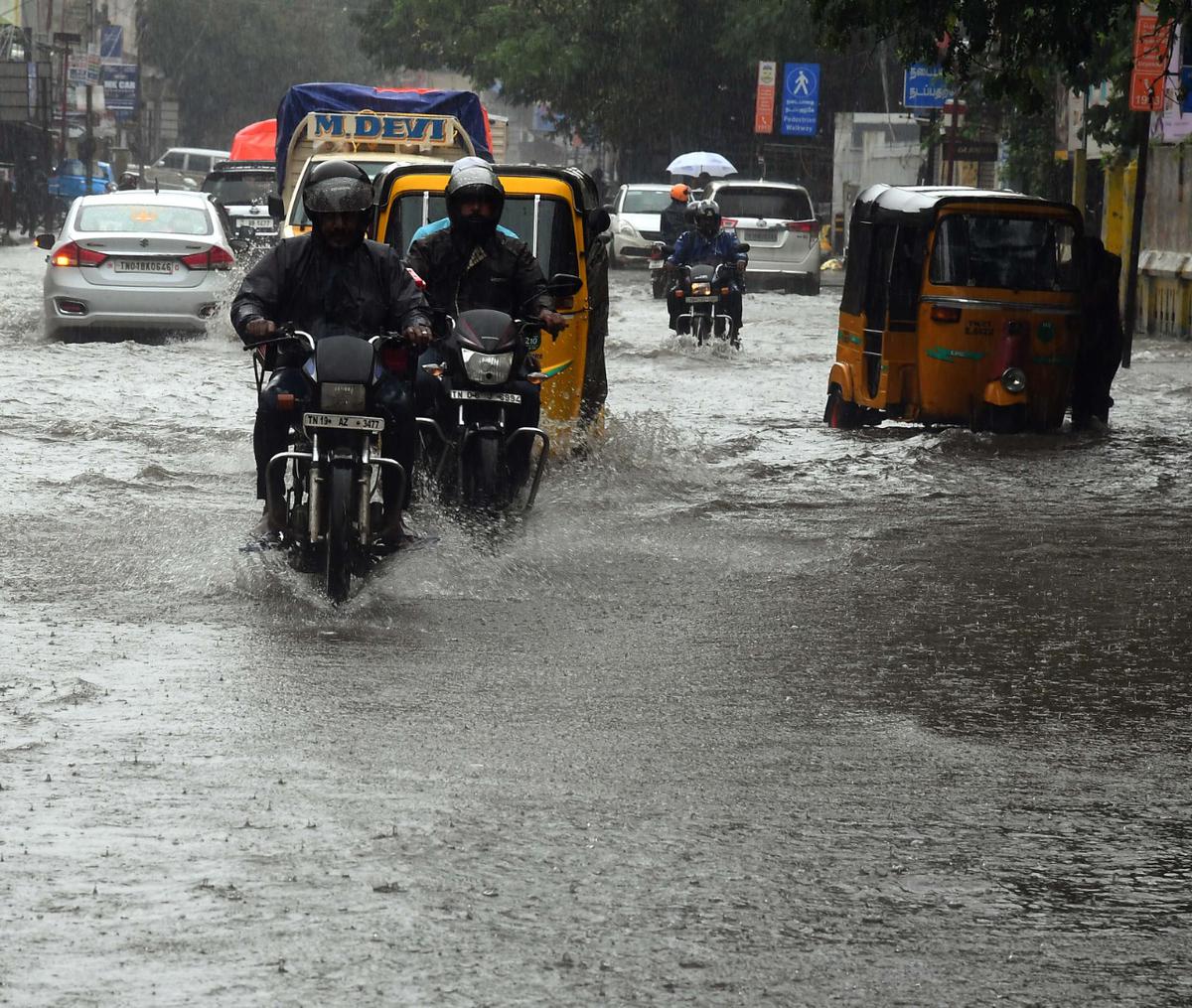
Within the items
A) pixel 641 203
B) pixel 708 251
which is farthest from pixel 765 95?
pixel 708 251

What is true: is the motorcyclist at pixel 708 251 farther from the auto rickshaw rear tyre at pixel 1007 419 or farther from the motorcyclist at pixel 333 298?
the motorcyclist at pixel 333 298

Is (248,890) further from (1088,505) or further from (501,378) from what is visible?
(1088,505)

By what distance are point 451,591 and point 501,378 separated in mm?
1497

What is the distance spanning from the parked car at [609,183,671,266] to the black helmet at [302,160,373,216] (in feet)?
106

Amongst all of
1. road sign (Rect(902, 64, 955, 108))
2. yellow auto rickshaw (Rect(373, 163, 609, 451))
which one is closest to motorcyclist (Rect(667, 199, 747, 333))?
yellow auto rickshaw (Rect(373, 163, 609, 451))

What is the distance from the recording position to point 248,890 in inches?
185

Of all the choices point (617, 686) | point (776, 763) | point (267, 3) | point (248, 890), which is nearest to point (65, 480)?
point (617, 686)

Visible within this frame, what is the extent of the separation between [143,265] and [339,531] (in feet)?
45.1

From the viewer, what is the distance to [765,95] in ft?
171

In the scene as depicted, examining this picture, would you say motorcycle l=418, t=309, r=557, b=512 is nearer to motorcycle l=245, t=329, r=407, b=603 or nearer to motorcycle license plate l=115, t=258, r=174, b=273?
motorcycle l=245, t=329, r=407, b=603

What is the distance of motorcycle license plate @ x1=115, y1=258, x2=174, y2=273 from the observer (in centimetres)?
2120

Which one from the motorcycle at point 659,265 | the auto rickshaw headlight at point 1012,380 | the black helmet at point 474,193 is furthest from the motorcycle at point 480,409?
the motorcycle at point 659,265

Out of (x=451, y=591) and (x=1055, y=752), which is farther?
(x=451, y=591)

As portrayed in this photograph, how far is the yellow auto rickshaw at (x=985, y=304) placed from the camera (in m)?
15.4
